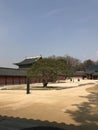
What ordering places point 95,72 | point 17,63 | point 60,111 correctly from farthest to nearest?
point 95,72 < point 17,63 < point 60,111

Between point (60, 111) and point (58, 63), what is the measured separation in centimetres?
2425

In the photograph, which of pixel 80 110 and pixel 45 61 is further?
pixel 45 61

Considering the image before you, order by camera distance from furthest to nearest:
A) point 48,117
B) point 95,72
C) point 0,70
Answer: point 95,72 < point 0,70 < point 48,117

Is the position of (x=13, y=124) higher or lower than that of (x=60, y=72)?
lower

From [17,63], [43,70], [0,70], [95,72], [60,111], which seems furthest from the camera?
[95,72]

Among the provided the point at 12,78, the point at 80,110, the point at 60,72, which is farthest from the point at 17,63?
the point at 80,110

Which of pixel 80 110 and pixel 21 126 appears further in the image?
pixel 80 110

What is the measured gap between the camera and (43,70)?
125ft

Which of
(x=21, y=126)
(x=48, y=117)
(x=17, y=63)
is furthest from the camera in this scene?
(x=17, y=63)

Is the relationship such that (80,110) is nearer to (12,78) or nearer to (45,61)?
(45,61)

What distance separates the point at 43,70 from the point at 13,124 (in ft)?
91.6

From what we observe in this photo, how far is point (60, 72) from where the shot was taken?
39.4 metres

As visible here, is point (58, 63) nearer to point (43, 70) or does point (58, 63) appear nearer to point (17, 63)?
point (43, 70)

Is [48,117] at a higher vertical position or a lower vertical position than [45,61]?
lower
